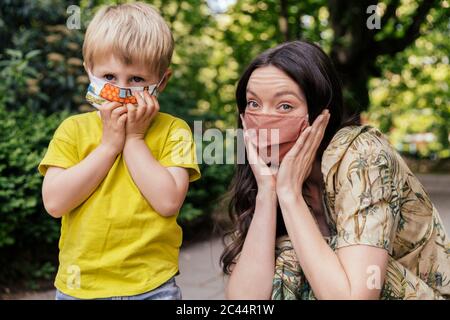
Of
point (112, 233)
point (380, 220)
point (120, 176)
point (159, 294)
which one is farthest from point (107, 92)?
point (380, 220)

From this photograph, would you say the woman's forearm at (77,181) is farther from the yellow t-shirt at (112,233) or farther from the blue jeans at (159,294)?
the blue jeans at (159,294)

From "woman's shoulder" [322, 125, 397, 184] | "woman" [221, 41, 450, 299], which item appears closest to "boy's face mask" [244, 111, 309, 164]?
"woman" [221, 41, 450, 299]

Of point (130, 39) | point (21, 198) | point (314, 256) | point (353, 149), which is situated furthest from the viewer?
point (21, 198)

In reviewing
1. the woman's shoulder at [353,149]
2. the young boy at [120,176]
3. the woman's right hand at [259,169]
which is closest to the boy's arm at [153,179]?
the young boy at [120,176]

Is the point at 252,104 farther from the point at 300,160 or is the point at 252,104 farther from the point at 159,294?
the point at 159,294

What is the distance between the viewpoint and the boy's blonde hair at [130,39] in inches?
76.9

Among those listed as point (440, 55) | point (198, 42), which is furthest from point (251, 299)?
point (440, 55)

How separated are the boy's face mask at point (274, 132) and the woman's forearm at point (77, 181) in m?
0.48

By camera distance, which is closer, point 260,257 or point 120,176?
point 260,257

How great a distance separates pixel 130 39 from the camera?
1.96 metres

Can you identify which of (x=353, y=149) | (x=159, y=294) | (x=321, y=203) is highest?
(x=353, y=149)

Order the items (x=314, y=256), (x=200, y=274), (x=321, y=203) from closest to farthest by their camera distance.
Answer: (x=314, y=256)
(x=321, y=203)
(x=200, y=274)

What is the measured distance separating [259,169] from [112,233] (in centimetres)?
54

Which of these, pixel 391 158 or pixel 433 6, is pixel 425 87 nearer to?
pixel 433 6
